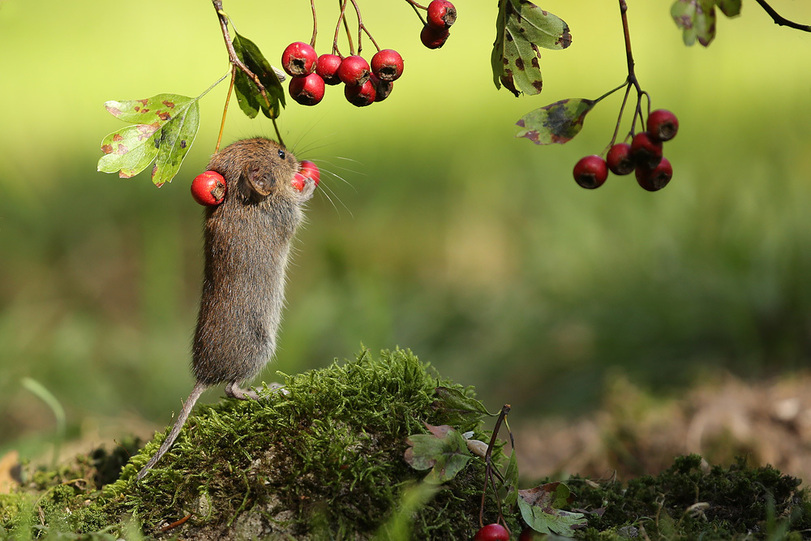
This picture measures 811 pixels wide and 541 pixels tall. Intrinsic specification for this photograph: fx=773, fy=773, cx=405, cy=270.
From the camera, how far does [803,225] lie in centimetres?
543

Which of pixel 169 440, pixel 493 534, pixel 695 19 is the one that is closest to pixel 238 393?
pixel 169 440

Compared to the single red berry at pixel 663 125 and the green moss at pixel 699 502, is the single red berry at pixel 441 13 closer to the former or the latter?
the single red berry at pixel 663 125

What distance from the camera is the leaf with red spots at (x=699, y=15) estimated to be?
1.95m

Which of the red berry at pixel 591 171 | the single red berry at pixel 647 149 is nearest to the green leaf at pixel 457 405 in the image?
the red berry at pixel 591 171

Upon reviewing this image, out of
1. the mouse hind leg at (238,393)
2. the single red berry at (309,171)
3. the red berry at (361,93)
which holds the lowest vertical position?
the mouse hind leg at (238,393)

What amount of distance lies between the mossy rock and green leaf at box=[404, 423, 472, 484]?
6cm

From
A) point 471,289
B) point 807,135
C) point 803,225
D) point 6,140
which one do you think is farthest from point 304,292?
point 807,135

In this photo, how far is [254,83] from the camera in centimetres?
236

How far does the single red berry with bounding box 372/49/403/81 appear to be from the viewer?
2.22 m

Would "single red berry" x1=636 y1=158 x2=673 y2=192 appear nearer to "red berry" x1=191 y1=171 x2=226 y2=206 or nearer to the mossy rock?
the mossy rock

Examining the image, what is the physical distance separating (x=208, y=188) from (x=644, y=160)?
4.74 feet

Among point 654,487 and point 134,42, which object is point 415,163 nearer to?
point 134,42

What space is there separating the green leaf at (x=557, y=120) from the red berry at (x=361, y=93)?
1.60 feet

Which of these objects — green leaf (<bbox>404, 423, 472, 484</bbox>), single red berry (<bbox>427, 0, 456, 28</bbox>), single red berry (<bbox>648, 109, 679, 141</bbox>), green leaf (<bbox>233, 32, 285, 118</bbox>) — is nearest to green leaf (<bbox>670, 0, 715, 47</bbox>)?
single red berry (<bbox>648, 109, 679, 141</bbox>)
